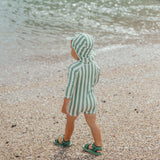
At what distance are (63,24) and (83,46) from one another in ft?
32.5

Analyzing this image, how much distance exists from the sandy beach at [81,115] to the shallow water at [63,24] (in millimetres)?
1887

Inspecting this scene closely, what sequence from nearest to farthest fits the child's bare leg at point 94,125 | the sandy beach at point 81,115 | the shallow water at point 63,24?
the child's bare leg at point 94,125 → the sandy beach at point 81,115 → the shallow water at point 63,24

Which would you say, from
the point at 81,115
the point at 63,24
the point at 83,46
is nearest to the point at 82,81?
the point at 83,46

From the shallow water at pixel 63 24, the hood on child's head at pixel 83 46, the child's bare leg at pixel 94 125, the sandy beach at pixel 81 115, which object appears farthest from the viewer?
the shallow water at pixel 63 24

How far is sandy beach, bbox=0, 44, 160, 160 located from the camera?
12.2ft

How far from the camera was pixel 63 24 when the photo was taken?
12.5 meters

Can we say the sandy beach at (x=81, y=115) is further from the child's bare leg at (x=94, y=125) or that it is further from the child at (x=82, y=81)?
the child at (x=82, y=81)

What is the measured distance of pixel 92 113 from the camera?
3.35 metres

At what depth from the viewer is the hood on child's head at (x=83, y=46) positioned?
2.97 meters

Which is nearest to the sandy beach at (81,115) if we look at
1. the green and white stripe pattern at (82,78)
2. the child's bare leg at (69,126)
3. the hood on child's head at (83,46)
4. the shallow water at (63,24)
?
the child's bare leg at (69,126)

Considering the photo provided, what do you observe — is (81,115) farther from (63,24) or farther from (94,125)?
(63,24)

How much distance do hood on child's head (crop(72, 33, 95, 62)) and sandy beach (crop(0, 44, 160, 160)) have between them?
1.56m

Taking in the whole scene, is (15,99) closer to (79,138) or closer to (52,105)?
(52,105)

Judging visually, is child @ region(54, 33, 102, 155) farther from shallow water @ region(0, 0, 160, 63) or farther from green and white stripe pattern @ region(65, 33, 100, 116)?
shallow water @ region(0, 0, 160, 63)
